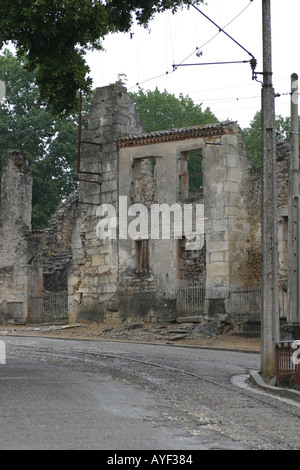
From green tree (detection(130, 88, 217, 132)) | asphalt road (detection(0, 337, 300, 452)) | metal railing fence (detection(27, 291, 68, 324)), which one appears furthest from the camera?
green tree (detection(130, 88, 217, 132))

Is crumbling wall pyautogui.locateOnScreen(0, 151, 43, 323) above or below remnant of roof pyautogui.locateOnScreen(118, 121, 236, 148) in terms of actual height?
below

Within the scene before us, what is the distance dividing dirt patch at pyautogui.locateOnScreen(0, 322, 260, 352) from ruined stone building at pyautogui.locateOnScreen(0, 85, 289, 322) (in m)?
0.78

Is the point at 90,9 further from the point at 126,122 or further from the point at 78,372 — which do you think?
the point at 126,122

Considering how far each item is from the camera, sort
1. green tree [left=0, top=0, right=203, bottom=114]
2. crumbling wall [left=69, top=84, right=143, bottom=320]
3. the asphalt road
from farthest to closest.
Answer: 1. crumbling wall [left=69, top=84, right=143, bottom=320]
2. green tree [left=0, top=0, right=203, bottom=114]
3. the asphalt road

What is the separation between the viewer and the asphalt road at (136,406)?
886cm

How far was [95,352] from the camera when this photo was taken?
72.8 ft

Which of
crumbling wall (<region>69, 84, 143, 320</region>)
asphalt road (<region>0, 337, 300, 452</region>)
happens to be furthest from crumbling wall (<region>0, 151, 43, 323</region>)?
asphalt road (<region>0, 337, 300, 452</region>)

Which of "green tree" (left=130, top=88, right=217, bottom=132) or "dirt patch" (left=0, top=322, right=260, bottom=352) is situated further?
"green tree" (left=130, top=88, right=217, bottom=132)

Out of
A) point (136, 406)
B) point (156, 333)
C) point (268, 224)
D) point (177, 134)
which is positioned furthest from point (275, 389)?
point (177, 134)

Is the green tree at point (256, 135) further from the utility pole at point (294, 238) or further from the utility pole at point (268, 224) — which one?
the utility pole at point (268, 224)

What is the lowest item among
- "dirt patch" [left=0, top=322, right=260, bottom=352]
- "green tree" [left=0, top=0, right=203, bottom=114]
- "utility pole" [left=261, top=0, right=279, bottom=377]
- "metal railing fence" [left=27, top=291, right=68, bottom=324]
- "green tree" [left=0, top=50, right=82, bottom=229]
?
"dirt patch" [left=0, top=322, right=260, bottom=352]

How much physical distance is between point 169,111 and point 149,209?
2956 cm

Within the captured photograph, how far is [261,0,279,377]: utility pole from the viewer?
54.5 feet

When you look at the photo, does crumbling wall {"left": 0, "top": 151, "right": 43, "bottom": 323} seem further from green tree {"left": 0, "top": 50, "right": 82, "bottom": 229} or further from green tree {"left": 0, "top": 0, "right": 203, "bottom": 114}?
green tree {"left": 0, "top": 0, "right": 203, "bottom": 114}
